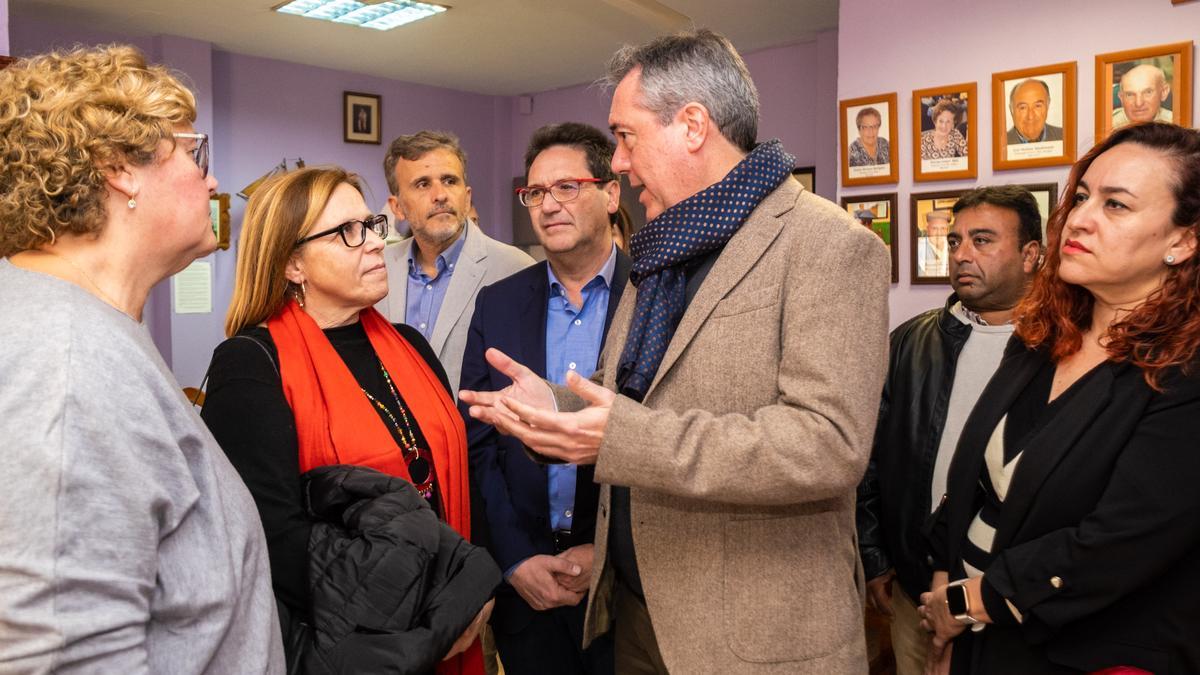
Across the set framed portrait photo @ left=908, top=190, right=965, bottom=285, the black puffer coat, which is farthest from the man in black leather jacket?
framed portrait photo @ left=908, top=190, right=965, bottom=285

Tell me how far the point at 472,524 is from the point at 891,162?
10.1ft

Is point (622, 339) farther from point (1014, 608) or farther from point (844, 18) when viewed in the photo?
point (844, 18)

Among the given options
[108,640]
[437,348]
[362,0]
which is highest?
[362,0]

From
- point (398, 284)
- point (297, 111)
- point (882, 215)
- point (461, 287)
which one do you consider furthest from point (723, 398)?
point (297, 111)

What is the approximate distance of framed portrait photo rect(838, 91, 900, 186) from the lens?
4266 millimetres

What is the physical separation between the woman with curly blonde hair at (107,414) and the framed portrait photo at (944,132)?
358 cm

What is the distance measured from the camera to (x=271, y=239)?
188 centimetres

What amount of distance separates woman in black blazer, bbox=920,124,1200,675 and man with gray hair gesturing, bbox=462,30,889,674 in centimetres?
30

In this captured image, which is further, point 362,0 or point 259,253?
point 362,0

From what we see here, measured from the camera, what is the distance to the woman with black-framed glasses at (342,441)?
147 cm

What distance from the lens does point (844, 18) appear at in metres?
4.46

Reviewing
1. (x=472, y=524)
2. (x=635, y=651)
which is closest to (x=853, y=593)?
(x=635, y=651)

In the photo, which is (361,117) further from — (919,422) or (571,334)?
(919,422)

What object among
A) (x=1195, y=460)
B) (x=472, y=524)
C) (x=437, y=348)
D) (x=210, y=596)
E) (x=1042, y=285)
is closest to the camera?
(x=210, y=596)
